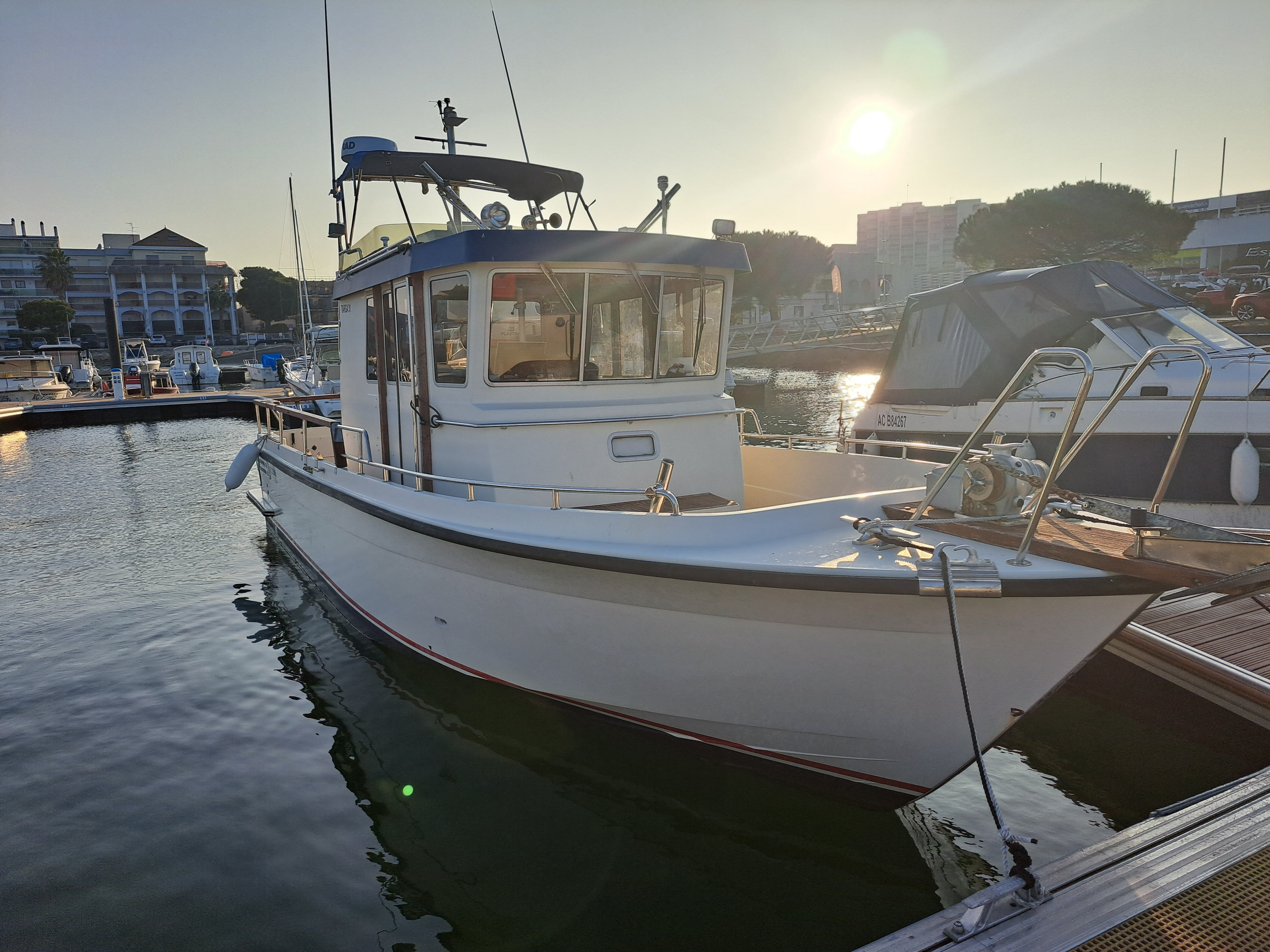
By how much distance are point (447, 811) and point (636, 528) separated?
1866 millimetres

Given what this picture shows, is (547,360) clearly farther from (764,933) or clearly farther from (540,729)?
(764,933)

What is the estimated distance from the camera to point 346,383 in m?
7.16

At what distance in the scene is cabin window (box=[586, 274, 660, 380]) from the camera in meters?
5.18

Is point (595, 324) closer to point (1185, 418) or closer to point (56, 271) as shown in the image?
point (1185, 418)

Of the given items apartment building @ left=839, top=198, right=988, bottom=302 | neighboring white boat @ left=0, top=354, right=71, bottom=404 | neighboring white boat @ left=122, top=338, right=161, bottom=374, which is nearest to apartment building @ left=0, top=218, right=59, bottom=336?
neighboring white boat @ left=122, top=338, right=161, bottom=374

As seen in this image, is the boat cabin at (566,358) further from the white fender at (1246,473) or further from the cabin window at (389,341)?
the white fender at (1246,473)

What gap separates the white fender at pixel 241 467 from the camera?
852cm

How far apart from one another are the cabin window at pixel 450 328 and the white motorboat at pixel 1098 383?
16.8 feet

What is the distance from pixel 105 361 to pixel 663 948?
213 feet

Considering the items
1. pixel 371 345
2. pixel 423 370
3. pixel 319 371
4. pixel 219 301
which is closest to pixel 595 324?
pixel 423 370

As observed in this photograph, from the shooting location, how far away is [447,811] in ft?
13.9

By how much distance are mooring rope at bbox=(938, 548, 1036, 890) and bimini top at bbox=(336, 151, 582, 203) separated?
181 inches

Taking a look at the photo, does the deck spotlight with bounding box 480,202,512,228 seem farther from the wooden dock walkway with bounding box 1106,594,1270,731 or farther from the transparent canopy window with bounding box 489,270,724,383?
the wooden dock walkway with bounding box 1106,594,1270,731

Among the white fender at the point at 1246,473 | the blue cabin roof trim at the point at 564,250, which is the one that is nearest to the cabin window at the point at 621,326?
the blue cabin roof trim at the point at 564,250
